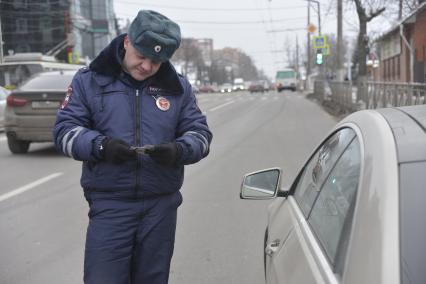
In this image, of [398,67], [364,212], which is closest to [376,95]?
[364,212]

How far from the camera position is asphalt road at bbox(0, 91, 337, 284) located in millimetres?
4648

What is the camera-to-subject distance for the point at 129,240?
2676mm

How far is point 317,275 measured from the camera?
186 cm

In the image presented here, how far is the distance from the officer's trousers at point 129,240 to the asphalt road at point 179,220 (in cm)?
166

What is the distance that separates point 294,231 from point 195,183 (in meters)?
5.86

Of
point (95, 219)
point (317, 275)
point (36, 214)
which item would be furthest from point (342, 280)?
point (36, 214)

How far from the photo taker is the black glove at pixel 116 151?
2508 mm

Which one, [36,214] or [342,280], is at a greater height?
[342,280]

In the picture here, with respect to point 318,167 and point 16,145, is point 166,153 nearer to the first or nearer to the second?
point 318,167

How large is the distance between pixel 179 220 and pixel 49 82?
623cm

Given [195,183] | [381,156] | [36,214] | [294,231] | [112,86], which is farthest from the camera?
[195,183]

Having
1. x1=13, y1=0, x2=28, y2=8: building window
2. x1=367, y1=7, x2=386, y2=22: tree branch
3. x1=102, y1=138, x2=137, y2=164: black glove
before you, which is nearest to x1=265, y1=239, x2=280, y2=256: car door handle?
x1=102, y1=138, x2=137, y2=164: black glove

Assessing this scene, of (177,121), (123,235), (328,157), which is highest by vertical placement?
(177,121)

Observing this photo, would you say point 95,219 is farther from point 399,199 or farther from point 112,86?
point 399,199
